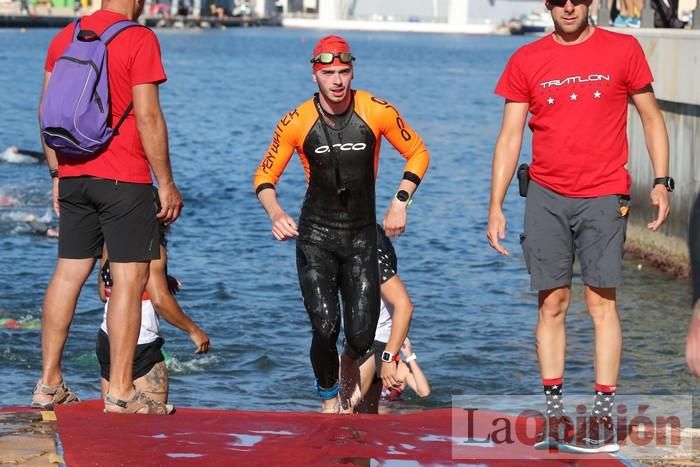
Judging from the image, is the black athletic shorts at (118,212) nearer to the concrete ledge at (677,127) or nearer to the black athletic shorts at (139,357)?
the black athletic shorts at (139,357)

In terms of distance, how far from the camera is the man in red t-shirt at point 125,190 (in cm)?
691

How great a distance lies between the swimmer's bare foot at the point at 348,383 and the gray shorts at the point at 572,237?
169cm

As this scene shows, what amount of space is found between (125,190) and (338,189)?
53.2 inches

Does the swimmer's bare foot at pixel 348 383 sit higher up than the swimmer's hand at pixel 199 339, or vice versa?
the swimmer's hand at pixel 199 339


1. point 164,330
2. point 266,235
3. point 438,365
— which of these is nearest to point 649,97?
point 438,365

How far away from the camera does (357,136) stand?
25.3ft

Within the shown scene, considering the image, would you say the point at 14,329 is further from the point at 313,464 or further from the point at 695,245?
the point at 695,245

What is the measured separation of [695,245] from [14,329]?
10.8 meters

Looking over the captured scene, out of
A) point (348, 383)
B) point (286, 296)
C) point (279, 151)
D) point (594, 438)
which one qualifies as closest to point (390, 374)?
point (348, 383)

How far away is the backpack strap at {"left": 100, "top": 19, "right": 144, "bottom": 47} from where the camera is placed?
6.90m

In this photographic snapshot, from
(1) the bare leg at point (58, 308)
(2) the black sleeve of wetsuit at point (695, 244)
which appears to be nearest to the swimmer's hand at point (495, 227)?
(1) the bare leg at point (58, 308)

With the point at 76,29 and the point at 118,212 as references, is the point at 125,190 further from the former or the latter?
the point at 76,29

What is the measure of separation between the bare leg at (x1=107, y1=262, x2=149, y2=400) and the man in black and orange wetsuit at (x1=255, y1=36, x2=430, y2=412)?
910 mm

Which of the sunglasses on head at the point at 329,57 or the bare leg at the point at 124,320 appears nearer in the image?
the bare leg at the point at 124,320
